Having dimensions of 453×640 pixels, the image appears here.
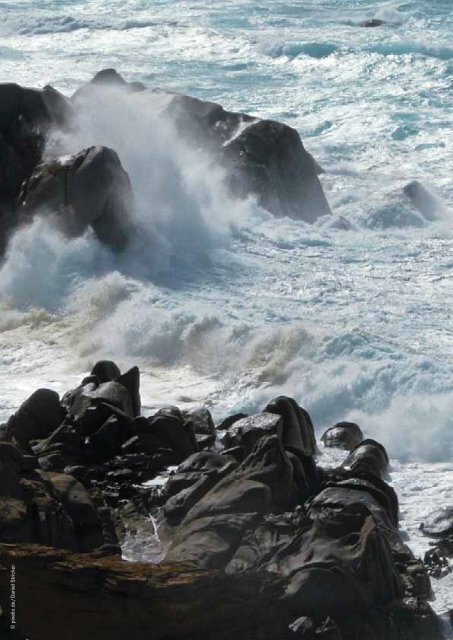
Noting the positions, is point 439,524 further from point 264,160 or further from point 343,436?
point 264,160

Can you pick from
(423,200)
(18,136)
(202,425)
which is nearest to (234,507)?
(202,425)

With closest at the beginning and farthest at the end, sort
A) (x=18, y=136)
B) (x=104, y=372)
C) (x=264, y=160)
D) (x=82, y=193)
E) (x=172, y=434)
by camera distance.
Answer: (x=172, y=434), (x=104, y=372), (x=82, y=193), (x=18, y=136), (x=264, y=160)

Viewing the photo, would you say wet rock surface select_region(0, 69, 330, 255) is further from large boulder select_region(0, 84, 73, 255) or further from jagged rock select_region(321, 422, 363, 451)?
jagged rock select_region(321, 422, 363, 451)

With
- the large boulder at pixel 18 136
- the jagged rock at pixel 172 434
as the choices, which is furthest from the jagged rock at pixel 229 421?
the large boulder at pixel 18 136

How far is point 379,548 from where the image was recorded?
14156 millimetres

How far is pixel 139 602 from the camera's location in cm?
1295

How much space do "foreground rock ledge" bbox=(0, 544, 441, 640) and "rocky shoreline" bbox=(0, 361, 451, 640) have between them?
0.01 metres

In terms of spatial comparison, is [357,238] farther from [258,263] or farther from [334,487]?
[334,487]

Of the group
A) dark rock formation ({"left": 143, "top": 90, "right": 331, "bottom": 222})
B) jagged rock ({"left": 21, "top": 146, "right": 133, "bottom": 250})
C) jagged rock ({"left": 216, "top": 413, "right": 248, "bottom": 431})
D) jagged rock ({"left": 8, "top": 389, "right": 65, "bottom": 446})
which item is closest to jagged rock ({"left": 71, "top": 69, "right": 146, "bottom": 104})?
dark rock formation ({"left": 143, "top": 90, "right": 331, "bottom": 222})

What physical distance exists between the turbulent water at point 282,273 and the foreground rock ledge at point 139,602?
2.00 meters

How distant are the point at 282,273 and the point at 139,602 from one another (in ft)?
48.3

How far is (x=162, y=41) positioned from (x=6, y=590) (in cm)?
3928

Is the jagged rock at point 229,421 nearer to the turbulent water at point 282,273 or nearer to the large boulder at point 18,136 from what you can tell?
the turbulent water at point 282,273

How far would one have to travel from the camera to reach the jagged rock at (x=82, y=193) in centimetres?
2694
